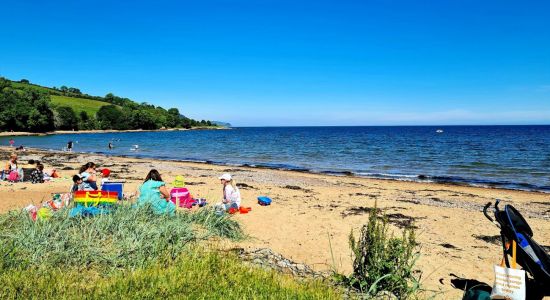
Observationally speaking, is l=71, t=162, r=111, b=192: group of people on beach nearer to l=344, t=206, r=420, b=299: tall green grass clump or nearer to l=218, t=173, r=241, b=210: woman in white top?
l=218, t=173, r=241, b=210: woman in white top

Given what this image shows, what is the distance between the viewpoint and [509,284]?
3.64 meters

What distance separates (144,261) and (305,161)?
90.8 feet

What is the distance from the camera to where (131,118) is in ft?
416

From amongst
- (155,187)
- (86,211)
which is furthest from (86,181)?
(86,211)

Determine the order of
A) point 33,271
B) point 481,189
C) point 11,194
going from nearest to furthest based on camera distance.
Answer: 1. point 33,271
2. point 11,194
3. point 481,189

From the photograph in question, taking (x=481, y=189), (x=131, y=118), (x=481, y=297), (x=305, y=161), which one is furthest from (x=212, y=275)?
(x=131, y=118)

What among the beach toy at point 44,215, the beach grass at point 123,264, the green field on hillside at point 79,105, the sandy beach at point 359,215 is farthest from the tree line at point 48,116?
the beach grass at point 123,264

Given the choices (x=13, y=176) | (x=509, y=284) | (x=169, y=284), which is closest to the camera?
(x=509, y=284)

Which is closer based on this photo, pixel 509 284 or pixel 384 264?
pixel 509 284

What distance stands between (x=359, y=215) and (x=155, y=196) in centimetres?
625

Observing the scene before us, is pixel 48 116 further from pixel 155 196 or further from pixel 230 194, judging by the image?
pixel 155 196

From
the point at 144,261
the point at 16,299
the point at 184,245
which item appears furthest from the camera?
the point at 184,245

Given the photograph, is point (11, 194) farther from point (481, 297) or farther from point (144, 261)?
point (481, 297)

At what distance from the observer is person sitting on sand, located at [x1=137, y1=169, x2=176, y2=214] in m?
7.89
